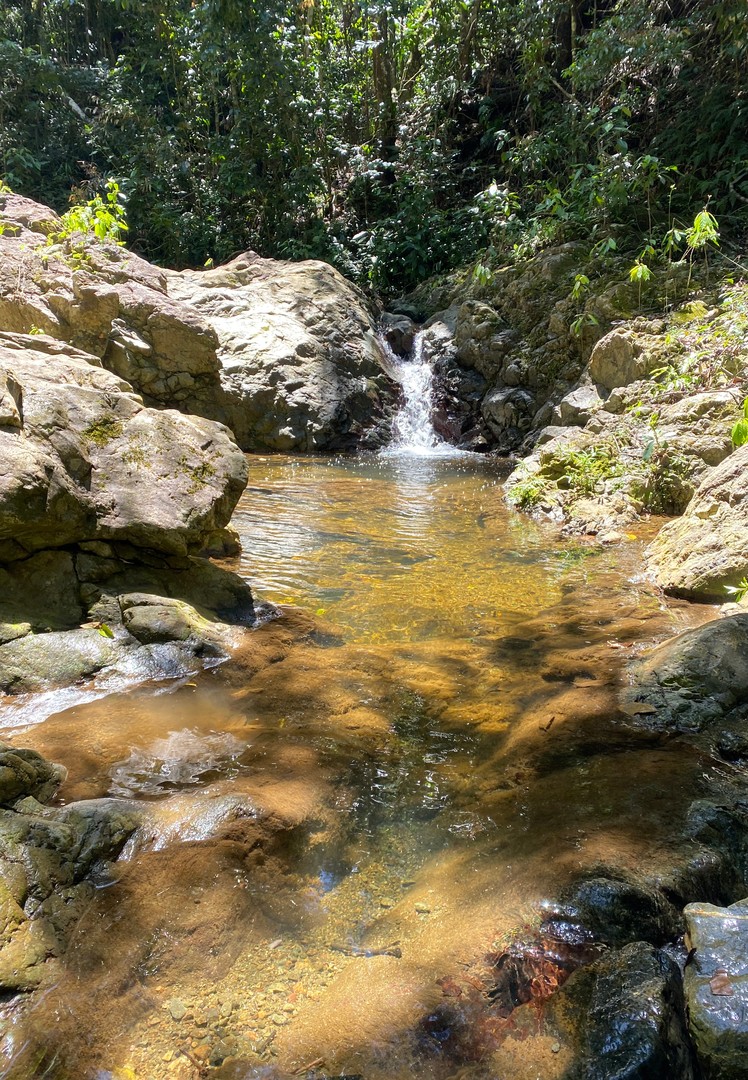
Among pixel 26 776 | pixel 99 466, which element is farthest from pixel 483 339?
pixel 26 776

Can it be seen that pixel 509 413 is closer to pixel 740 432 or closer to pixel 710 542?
pixel 710 542

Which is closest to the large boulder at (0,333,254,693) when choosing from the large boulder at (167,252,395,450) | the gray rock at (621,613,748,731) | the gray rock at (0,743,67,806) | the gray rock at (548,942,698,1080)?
the gray rock at (0,743,67,806)

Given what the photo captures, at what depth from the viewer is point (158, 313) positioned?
8492mm

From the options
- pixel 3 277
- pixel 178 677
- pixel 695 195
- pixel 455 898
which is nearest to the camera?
pixel 455 898

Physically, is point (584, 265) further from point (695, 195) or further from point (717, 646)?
point (717, 646)

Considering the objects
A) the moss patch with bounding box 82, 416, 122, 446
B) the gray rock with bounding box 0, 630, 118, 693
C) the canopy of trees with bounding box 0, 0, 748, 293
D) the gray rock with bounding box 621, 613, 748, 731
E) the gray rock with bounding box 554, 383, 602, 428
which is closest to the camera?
the gray rock with bounding box 621, 613, 748, 731

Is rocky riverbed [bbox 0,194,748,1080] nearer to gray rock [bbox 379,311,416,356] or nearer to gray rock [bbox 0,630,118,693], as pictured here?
gray rock [bbox 0,630,118,693]

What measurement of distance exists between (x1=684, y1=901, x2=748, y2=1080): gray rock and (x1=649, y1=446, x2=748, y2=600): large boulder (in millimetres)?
2632

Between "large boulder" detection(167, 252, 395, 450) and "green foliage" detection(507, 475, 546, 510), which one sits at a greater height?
"large boulder" detection(167, 252, 395, 450)

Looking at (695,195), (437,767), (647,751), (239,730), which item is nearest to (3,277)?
(239,730)

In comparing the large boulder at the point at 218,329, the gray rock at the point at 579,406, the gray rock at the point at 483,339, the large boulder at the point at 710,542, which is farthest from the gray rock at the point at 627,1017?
the gray rock at the point at 483,339

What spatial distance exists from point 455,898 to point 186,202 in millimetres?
17076

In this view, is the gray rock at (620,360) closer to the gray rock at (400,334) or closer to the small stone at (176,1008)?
the gray rock at (400,334)

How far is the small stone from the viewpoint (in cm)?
152
